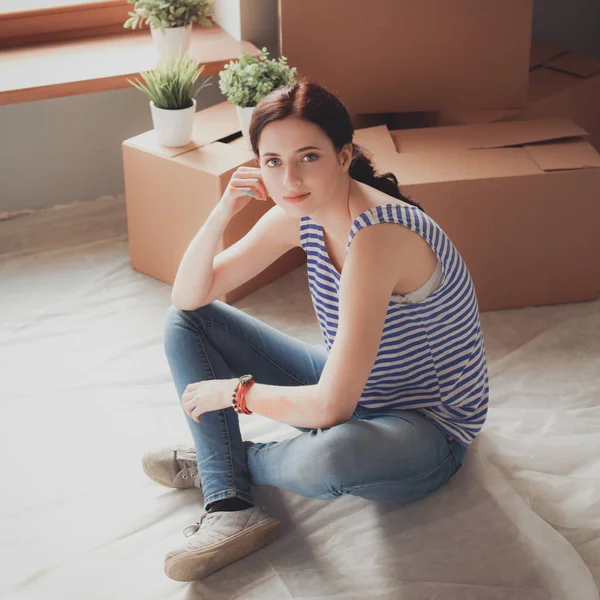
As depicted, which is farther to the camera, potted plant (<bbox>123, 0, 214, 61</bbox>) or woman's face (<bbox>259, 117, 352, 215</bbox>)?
potted plant (<bbox>123, 0, 214, 61</bbox>)

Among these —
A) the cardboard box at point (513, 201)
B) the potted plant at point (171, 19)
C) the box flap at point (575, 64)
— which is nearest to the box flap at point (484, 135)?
the cardboard box at point (513, 201)

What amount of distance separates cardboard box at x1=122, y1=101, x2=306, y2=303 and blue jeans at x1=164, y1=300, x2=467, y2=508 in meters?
0.57

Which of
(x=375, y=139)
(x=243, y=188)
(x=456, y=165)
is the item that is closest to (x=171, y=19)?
(x=375, y=139)

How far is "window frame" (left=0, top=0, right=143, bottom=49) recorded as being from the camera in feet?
8.81

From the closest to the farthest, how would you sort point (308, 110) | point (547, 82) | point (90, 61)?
point (308, 110) < point (90, 61) < point (547, 82)

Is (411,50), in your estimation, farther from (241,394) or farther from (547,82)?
(241,394)

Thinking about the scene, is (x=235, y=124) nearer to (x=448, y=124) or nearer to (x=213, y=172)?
(x=213, y=172)

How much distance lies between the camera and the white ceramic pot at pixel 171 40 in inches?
97.7

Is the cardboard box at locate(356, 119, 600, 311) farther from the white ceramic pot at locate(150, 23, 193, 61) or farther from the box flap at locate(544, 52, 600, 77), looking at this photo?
the white ceramic pot at locate(150, 23, 193, 61)

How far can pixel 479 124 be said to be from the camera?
2486 mm

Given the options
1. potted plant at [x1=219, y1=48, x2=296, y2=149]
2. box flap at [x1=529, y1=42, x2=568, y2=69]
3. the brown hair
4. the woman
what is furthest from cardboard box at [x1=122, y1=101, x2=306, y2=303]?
box flap at [x1=529, y1=42, x2=568, y2=69]

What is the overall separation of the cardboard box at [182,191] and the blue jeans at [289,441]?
573mm

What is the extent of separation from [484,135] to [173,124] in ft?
2.68

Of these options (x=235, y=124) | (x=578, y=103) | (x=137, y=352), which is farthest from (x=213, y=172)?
(x=578, y=103)
